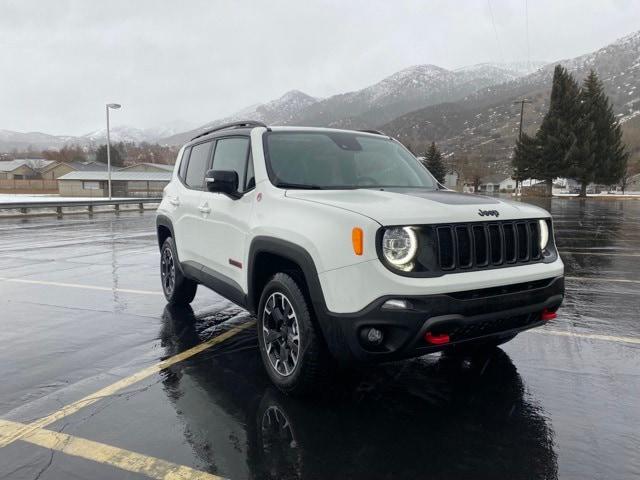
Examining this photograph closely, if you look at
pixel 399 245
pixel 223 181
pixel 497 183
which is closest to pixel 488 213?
pixel 399 245

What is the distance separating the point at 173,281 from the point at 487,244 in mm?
4149

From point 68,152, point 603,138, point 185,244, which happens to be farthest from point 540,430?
point 68,152

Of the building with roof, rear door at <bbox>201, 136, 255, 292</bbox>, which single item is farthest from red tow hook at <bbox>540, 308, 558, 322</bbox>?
the building with roof

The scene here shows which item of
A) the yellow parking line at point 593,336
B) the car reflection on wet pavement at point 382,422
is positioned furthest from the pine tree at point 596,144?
the car reflection on wet pavement at point 382,422

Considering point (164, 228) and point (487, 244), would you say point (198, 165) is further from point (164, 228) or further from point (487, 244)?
point (487, 244)

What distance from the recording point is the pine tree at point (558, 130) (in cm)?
5491

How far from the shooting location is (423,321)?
122 inches

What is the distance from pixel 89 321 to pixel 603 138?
61.4 m

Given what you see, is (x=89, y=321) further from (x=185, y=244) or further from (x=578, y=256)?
(x=578, y=256)

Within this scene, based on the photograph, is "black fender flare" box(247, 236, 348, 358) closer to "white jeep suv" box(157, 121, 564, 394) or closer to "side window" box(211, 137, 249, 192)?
"white jeep suv" box(157, 121, 564, 394)

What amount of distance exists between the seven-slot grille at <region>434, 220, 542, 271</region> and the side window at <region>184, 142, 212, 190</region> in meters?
3.04

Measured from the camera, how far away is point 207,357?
15.3 ft

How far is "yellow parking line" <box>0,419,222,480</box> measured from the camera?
9.20ft

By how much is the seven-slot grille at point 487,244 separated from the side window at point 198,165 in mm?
3037
